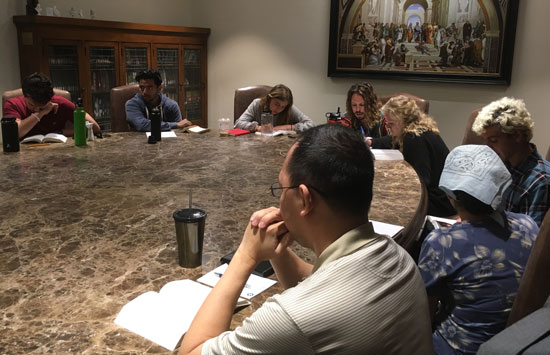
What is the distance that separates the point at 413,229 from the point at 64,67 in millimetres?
3914

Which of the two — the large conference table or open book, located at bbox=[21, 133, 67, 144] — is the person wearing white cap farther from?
open book, located at bbox=[21, 133, 67, 144]

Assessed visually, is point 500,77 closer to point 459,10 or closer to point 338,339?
point 459,10

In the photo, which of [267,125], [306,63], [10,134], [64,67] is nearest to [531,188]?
[267,125]

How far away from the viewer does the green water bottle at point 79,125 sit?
3.24 meters

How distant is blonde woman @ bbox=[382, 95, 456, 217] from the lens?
2949 mm

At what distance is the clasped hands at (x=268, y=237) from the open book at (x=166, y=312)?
25 cm

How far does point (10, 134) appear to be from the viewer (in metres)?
3.01

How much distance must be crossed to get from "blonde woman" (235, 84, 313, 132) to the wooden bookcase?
65.4 inches

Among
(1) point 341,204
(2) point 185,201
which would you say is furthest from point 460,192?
(2) point 185,201

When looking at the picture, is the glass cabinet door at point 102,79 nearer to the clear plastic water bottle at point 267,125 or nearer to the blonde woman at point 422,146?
the clear plastic water bottle at point 267,125

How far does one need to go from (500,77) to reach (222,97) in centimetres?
324

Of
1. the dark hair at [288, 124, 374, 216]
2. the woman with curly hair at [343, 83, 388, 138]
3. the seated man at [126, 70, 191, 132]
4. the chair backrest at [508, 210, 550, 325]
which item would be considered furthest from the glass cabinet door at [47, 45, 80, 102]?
the chair backrest at [508, 210, 550, 325]

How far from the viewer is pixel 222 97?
6430 millimetres

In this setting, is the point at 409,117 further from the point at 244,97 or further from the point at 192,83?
the point at 192,83
